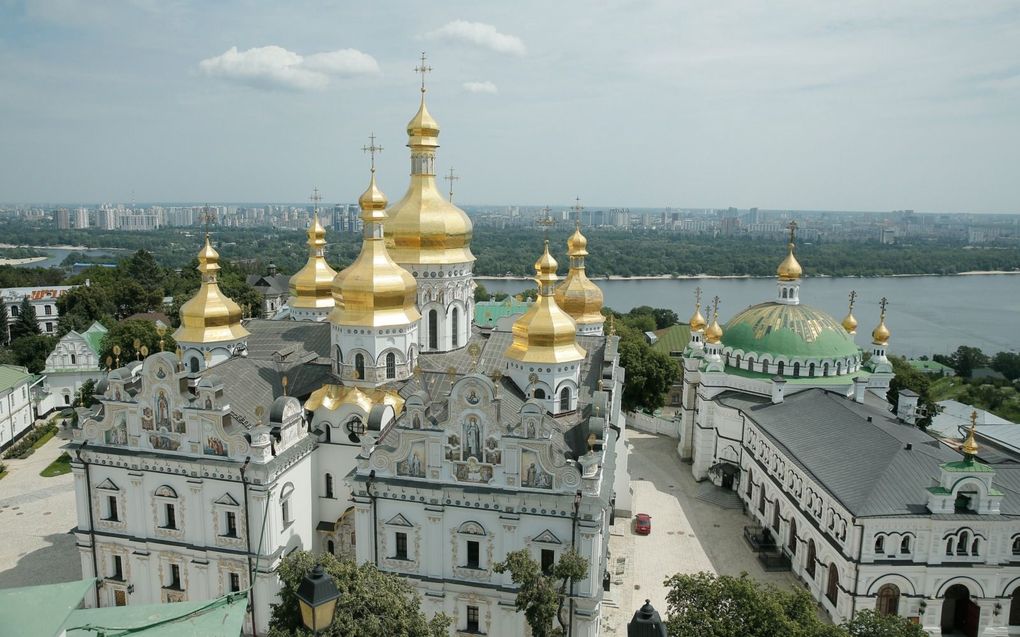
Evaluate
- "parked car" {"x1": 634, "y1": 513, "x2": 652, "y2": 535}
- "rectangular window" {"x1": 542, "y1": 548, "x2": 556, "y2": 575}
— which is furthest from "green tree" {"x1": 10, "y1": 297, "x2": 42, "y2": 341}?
"rectangular window" {"x1": 542, "y1": 548, "x2": 556, "y2": 575}

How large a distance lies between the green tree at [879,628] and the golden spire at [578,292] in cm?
1348

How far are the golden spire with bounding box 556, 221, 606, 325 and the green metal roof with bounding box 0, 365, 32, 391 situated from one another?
2084 centimetres

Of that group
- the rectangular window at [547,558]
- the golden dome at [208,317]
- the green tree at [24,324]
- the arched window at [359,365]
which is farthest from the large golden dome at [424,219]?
the green tree at [24,324]

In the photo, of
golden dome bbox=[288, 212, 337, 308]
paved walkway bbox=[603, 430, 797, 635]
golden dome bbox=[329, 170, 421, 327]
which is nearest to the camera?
golden dome bbox=[329, 170, 421, 327]

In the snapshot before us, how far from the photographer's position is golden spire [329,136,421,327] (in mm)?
15781

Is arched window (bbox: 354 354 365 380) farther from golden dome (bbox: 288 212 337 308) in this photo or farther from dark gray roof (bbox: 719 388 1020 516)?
dark gray roof (bbox: 719 388 1020 516)

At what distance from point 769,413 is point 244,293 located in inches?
1401

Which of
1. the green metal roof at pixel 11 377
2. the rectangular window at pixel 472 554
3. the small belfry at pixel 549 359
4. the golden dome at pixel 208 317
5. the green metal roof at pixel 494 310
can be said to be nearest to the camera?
the rectangular window at pixel 472 554

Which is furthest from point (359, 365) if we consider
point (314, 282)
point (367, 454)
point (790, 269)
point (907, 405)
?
point (907, 405)

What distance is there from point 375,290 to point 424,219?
317cm

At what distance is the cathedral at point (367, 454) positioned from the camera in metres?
12.8

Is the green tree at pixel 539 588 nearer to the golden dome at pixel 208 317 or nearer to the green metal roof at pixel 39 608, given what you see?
the green metal roof at pixel 39 608

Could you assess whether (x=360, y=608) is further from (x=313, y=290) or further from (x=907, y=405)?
(x=907, y=405)

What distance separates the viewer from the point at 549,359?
15.5 m
